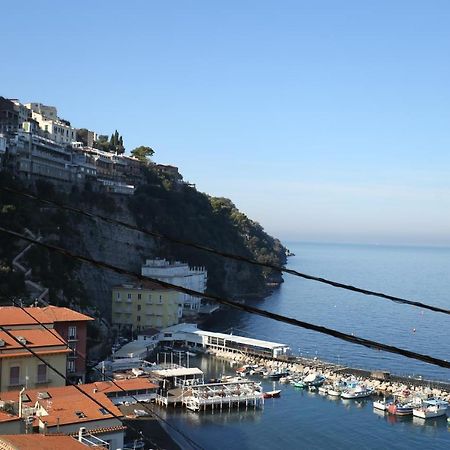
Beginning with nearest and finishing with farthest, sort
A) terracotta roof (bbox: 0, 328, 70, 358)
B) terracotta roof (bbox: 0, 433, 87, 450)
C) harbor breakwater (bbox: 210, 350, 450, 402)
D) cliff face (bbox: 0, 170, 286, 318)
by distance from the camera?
terracotta roof (bbox: 0, 433, 87, 450) → terracotta roof (bbox: 0, 328, 70, 358) → harbor breakwater (bbox: 210, 350, 450, 402) → cliff face (bbox: 0, 170, 286, 318)

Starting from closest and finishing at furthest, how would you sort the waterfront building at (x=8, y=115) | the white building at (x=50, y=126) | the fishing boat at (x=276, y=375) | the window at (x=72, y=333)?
1. the window at (x=72, y=333)
2. the fishing boat at (x=276, y=375)
3. the waterfront building at (x=8, y=115)
4. the white building at (x=50, y=126)

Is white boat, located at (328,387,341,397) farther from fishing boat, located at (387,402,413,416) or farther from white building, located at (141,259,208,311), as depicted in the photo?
white building, located at (141,259,208,311)

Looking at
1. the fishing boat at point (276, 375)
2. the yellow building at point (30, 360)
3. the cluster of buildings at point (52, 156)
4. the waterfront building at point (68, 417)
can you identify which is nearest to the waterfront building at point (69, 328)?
the yellow building at point (30, 360)

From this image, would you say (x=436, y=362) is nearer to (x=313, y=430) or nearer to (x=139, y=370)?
(x=313, y=430)

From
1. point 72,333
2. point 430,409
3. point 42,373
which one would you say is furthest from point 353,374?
point 42,373

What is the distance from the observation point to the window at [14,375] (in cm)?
1792

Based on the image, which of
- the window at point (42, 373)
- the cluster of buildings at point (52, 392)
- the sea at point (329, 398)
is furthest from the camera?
the sea at point (329, 398)

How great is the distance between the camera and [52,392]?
55.0ft

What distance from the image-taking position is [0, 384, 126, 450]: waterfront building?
46.4ft

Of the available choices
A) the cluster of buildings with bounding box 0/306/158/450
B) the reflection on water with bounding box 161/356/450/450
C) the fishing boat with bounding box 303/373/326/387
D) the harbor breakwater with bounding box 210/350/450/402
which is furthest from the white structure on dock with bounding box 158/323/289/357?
the cluster of buildings with bounding box 0/306/158/450

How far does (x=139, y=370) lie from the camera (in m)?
27.4

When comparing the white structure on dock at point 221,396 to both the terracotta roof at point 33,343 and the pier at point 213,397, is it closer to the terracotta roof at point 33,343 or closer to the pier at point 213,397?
the pier at point 213,397

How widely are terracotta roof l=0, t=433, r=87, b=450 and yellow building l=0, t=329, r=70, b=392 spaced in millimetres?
7407

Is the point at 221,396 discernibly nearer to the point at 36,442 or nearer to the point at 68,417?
the point at 68,417
